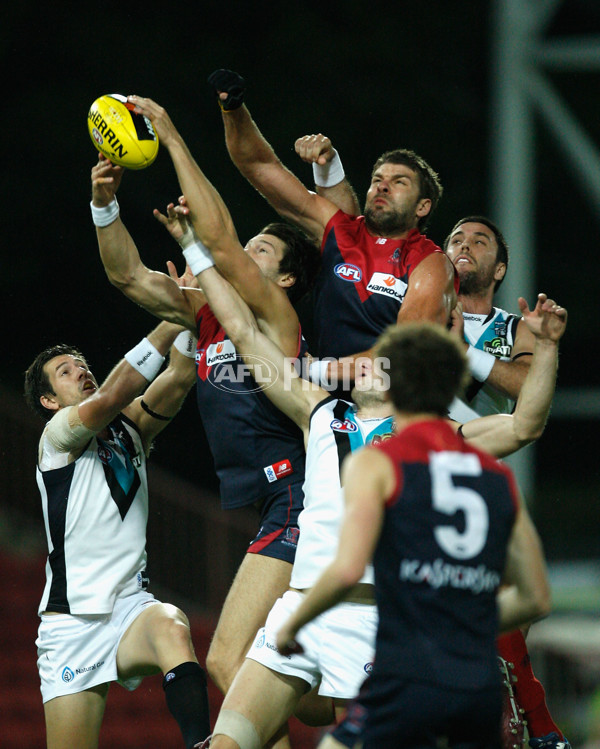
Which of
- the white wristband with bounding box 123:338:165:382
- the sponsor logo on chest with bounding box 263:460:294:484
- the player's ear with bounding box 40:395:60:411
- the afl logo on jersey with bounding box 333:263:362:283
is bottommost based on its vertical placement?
the sponsor logo on chest with bounding box 263:460:294:484

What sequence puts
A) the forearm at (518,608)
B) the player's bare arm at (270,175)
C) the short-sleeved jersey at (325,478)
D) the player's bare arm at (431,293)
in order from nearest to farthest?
the forearm at (518,608) → the short-sleeved jersey at (325,478) → the player's bare arm at (431,293) → the player's bare arm at (270,175)

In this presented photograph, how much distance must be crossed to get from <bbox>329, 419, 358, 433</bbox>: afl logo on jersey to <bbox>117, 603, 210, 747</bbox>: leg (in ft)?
3.88

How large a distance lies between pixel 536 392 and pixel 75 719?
2.55m

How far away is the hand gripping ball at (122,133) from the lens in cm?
493

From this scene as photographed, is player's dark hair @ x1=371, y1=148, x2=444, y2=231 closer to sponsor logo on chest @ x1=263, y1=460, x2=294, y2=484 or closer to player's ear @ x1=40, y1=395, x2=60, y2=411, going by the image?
sponsor logo on chest @ x1=263, y1=460, x2=294, y2=484

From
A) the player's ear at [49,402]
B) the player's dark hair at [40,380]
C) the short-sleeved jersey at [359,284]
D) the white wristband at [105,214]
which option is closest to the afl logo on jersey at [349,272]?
the short-sleeved jersey at [359,284]

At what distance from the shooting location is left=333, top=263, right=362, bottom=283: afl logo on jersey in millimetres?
5301

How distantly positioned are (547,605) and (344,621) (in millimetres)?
1158

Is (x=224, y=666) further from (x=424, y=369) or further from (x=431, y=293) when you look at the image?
(x=424, y=369)

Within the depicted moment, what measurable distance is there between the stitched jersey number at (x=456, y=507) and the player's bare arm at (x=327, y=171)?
2560mm

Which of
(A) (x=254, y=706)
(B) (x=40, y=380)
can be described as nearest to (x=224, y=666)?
(A) (x=254, y=706)

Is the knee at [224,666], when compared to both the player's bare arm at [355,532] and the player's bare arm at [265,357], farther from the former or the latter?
the player's bare arm at [355,532]

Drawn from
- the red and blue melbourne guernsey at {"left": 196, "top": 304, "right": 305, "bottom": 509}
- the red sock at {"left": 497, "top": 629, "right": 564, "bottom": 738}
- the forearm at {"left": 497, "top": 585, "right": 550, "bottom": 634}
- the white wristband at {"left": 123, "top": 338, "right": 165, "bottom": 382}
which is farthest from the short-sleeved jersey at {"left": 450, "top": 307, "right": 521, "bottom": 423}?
the forearm at {"left": 497, "top": 585, "right": 550, "bottom": 634}

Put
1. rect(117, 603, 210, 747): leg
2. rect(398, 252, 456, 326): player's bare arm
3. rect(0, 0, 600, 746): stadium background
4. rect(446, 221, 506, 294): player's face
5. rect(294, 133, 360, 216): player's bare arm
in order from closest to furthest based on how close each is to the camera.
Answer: rect(117, 603, 210, 747): leg < rect(398, 252, 456, 326): player's bare arm < rect(294, 133, 360, 216): player's bare arm < rect(446, 221, 506, 294): player's face < rect(0, 0, 600, 746): stadium background
